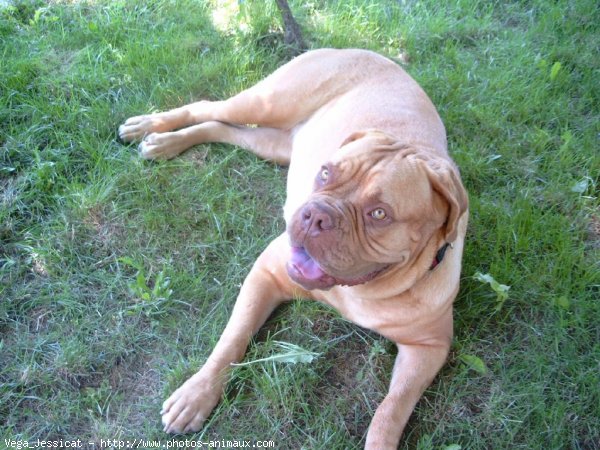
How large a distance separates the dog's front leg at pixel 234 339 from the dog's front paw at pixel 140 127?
1.25m

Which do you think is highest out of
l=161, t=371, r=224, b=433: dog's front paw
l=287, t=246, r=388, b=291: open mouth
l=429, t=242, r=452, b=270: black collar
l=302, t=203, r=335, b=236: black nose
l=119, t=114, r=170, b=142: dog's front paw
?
l=302, t=203, r=335, b=236: black nose

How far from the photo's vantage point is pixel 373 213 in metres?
2.25

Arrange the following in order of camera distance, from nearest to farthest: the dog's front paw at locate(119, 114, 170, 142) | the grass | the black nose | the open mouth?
the black nose, the open mouth, the grass, the dog's front paw at locate(119, 114, 170, 142)

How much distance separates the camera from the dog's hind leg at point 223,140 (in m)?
3.50

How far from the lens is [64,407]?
2.47 m

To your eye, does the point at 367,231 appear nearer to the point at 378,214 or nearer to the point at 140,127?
the point at 378,214

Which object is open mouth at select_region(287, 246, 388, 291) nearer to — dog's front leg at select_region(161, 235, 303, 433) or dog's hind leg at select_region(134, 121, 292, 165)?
dog's front leg at select_region(161, 235, 303, 433)

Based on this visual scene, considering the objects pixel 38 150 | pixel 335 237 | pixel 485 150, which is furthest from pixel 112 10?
pixel 335 237

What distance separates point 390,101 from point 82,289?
1801mm

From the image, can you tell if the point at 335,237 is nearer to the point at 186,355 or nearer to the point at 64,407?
the point at 186,355

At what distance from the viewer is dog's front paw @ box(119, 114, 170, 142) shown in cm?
357

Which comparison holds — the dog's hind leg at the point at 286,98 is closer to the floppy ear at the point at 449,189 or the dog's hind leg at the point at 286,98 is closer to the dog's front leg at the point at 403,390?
the floppy ear at the point at 449,189

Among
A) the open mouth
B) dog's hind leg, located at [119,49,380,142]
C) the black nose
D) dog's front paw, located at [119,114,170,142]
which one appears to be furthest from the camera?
dog's front paw, located at [119,114,170,142]

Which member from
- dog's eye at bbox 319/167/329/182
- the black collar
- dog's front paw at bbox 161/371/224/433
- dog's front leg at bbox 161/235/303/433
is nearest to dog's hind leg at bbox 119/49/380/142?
dog's front leg at bbox 161/235/303/433
